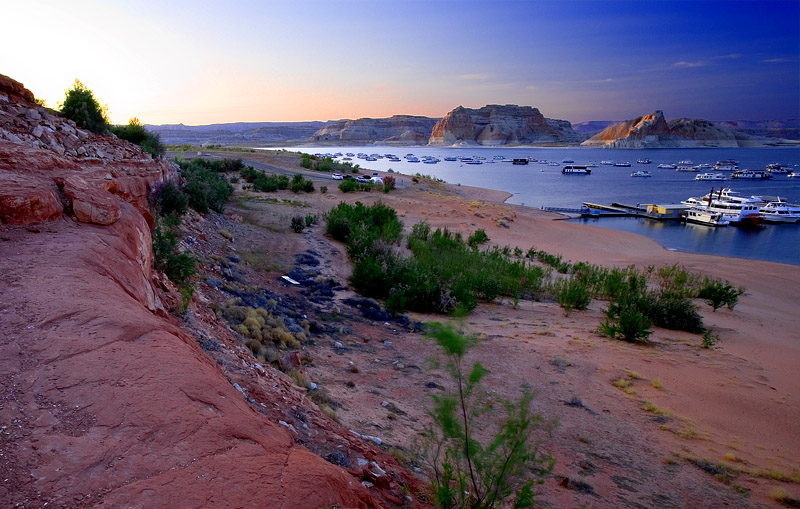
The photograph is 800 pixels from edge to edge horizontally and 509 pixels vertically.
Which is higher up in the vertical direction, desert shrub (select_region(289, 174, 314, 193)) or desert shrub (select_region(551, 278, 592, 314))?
desert shrub (select_region(289, 174, 314, 193))

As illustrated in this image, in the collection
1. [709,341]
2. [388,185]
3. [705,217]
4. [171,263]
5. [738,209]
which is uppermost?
[171,263]

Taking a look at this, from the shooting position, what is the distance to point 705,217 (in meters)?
43.2

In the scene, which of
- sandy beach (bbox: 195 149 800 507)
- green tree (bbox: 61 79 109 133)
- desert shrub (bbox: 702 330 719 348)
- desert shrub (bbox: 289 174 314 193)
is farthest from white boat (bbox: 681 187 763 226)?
green tree (bbox: 61 79 109 133)

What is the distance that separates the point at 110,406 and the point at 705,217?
1974 inches

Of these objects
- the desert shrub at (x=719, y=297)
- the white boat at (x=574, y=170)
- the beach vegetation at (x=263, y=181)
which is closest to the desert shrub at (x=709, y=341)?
the desert shrub at (x=719, y=297)

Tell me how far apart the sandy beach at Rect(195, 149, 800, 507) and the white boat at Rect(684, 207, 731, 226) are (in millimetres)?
29971

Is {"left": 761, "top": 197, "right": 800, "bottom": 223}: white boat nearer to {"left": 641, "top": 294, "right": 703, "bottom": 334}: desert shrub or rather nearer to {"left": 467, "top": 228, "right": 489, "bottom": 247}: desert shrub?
{"left": 467, "top": 228, "right": 489, "bottom": 247}: desert shrub

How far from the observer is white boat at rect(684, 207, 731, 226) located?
42.5 m

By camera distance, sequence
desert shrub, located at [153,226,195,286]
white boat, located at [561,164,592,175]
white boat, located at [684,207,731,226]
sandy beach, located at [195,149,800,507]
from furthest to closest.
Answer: white boat, located at [561,164,592,175]
white boat, located at [684,207,731,226]
desert shrub, located at [153,226,195,286]
sandy beach, located at [195,149,800,507]

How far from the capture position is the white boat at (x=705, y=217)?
42500 mm

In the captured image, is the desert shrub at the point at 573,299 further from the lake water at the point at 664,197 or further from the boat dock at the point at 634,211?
the boat dock at the point at 634,211

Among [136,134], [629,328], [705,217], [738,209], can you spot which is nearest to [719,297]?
[629,328]

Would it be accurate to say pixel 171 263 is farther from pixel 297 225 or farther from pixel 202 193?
pixel 297 225

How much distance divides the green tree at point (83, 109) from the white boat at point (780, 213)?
170 feet
